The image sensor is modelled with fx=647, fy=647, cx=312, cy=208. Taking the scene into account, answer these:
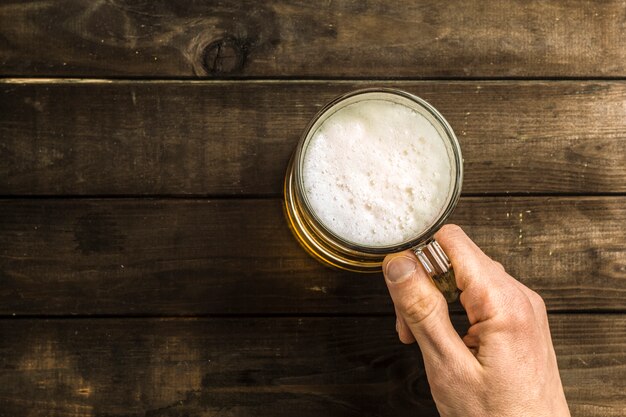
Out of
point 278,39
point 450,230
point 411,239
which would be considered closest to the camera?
point 411,239

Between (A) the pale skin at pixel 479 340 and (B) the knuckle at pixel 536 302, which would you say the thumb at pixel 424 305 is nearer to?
(A) the pale skin at pixel 479 340

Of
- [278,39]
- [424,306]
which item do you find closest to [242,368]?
[424,306]

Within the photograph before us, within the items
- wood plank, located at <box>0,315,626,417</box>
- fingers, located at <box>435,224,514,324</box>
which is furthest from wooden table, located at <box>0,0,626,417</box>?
fingers, located at <box>435,224,514,324</box>

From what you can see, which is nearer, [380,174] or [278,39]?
[380,174]

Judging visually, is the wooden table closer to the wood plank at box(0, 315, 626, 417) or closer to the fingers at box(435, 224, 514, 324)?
the wood plank at box(0, 315, 626, 417)

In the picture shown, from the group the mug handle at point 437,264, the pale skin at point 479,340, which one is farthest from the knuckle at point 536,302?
the mug handle at point 437,264

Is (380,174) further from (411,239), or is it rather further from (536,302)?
(536,302)
